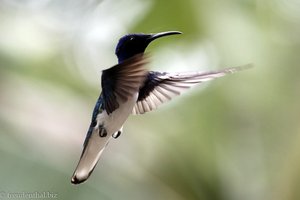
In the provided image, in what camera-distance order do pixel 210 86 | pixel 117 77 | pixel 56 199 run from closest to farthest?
pixel 117 77 < pixel 56 199 < pixel 210 86

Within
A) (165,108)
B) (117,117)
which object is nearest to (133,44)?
(117,117)

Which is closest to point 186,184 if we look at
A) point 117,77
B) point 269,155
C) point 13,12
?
point 269,155

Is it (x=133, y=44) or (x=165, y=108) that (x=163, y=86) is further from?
(x=165, y=108)

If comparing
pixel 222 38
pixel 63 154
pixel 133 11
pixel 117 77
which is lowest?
pixel 63 154

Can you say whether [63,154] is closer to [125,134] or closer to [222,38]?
[125,134]

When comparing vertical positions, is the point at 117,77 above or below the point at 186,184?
above

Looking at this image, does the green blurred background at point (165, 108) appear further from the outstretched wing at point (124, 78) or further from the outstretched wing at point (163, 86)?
the outstretched wing at point (124, 78)
